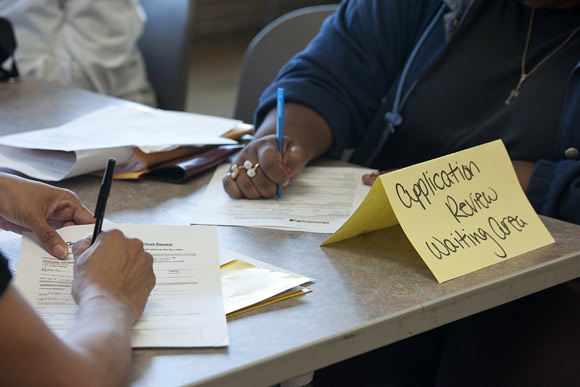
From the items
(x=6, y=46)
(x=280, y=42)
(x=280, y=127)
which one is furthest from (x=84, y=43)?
(x=280, y=127)

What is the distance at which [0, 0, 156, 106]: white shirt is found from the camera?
2.21m

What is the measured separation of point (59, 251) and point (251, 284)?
0.23 meters

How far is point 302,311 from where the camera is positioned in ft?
2.37

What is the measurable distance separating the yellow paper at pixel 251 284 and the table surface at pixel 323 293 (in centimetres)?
1

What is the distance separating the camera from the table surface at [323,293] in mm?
627

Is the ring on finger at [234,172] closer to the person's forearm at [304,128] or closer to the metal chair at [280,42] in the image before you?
the person's forearm at [304,128]

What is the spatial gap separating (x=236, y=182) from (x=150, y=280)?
0.40m

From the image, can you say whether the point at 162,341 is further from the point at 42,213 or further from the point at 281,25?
the point at 281,25

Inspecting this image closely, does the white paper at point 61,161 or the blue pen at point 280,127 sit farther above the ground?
the blue pen at point 280,127

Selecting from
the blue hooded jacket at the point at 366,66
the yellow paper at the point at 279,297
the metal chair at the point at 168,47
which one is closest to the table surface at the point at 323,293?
the yellow paper at the point at 279,297

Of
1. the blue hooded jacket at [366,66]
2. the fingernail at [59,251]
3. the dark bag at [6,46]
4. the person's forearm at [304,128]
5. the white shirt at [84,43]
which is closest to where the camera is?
the fingernail at [59,251]

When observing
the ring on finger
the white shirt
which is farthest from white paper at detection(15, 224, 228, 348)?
the white shirt

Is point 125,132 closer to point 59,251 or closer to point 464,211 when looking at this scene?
point 59,251

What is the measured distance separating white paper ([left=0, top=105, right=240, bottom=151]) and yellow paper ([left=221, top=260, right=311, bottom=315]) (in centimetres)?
41
